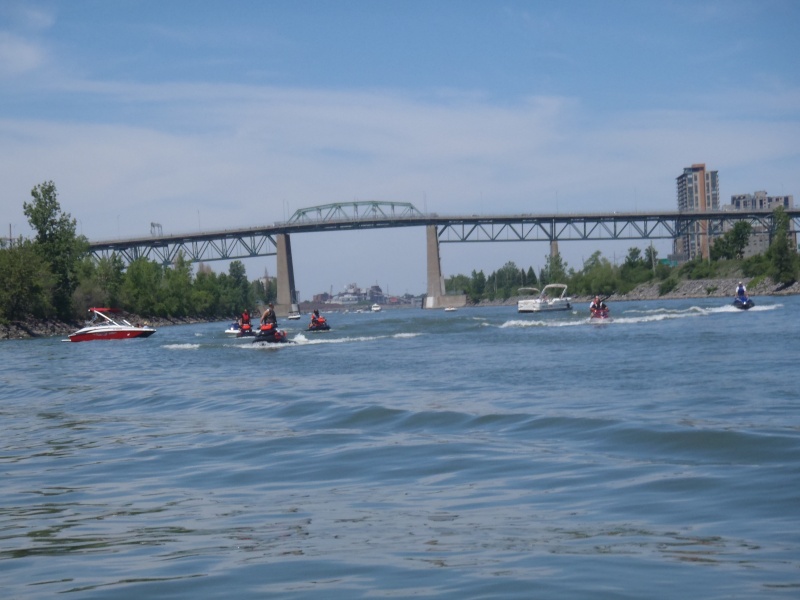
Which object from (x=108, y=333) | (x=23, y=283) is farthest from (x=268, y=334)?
(x=23, y=283)

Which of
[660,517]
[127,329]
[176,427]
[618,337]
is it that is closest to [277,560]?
[660,517]

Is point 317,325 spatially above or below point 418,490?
above

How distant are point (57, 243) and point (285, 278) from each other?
52028mm

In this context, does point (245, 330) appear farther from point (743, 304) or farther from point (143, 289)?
point (143, 289)

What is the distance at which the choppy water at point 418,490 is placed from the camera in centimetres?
684

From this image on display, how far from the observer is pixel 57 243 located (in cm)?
9388

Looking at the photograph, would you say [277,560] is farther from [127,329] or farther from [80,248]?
[80,248]

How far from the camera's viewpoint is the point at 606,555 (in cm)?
710

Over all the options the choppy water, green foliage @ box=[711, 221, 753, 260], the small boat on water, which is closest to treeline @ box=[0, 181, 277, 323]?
the small boat on water

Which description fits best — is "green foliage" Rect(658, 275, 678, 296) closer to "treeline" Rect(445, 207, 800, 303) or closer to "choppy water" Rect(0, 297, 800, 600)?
"treeline" Rect(445, 207, 800, 303)

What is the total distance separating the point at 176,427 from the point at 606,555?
10263mm

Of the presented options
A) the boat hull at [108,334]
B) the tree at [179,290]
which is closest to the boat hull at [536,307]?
the boat hull at [108,334]

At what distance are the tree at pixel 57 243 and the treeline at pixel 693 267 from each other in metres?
77.0

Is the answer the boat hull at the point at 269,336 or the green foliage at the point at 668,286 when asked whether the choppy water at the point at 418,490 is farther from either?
the green foliage at the point at 668,286
